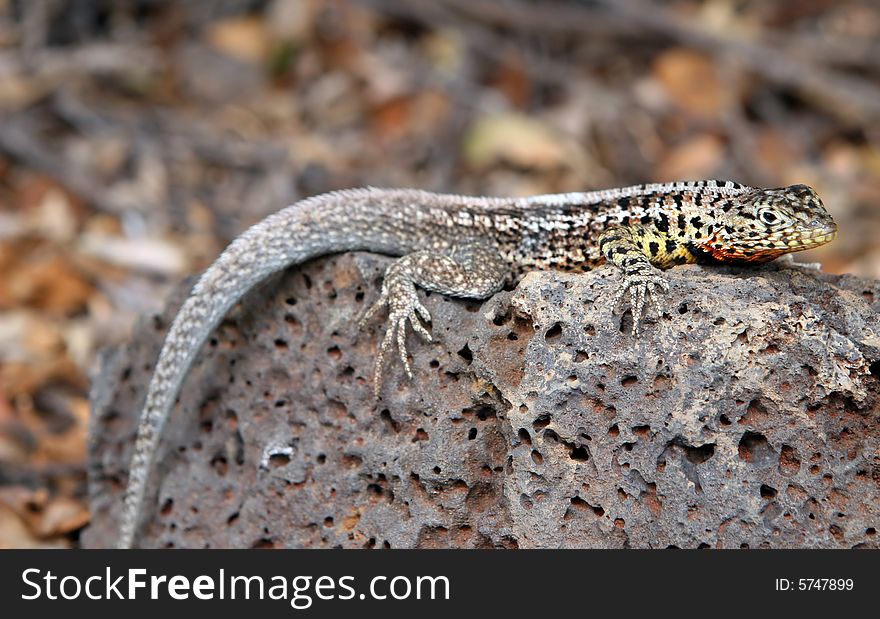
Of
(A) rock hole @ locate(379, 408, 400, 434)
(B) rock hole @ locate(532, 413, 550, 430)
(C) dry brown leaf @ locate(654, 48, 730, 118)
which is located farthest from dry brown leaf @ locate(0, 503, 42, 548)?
(C) dry brown leaf @ locate(654, 48, 730, 118)

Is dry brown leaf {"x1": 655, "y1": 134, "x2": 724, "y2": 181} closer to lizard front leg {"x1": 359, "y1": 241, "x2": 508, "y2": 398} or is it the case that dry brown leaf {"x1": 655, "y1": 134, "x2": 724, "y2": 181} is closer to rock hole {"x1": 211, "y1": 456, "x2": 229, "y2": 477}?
lizard front leg {"x1": 359, "y1": 241, "x2": 508, "y2": 398}

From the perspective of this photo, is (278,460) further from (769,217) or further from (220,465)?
(769,217)

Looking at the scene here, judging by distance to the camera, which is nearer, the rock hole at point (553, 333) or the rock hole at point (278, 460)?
the rock hole at point (553, 333)

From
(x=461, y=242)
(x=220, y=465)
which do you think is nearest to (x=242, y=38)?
(x=461, y=242)

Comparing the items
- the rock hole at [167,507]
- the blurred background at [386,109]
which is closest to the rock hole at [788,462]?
the rock hole at [167,507]

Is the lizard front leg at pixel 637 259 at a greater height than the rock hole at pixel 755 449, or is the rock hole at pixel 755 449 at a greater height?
the lizard front leg at pixel 637 259

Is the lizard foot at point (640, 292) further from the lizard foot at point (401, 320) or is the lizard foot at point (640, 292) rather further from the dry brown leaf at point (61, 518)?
the dry brown leaf at point (61, 518)

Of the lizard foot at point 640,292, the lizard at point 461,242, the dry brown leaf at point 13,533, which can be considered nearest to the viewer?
the lizard foot at point 640,292

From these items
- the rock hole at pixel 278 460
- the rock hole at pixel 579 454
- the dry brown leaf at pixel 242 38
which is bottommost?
the rock hole at pixel 579 454
